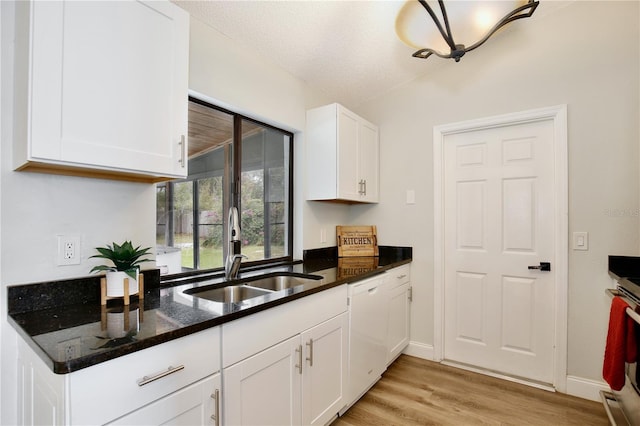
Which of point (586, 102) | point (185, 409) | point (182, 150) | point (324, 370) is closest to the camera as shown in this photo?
Result: point (185, 409)

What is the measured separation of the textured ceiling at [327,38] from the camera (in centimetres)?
196

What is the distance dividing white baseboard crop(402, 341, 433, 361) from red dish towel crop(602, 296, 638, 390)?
130cm

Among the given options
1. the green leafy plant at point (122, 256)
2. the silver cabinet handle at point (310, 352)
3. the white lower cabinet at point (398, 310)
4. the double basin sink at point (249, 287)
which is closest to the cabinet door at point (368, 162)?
the white lower cabinet at point (398, 310)

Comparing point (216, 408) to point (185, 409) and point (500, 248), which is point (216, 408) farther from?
point (500, 248)

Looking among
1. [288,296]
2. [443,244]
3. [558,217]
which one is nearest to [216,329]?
[288,296]

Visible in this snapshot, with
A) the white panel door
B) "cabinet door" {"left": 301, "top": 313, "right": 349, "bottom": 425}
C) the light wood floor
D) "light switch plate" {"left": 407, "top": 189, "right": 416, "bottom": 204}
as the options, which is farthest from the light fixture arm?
the light wood floor

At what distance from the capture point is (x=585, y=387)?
229 cm

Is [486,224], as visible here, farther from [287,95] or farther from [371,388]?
[287,95]

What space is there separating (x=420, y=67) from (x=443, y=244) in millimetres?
1597

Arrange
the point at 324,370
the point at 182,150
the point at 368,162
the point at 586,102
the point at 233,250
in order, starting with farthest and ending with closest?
the point at 368,162 < the point at 586,102 < the point at 233,250 < the point at 324,370 < the point at 182,150

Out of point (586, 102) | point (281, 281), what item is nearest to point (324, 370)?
point (281, 281)

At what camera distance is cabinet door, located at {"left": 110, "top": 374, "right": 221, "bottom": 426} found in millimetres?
981

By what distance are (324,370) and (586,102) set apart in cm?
259

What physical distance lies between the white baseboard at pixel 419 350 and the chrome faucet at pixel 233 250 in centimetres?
189
